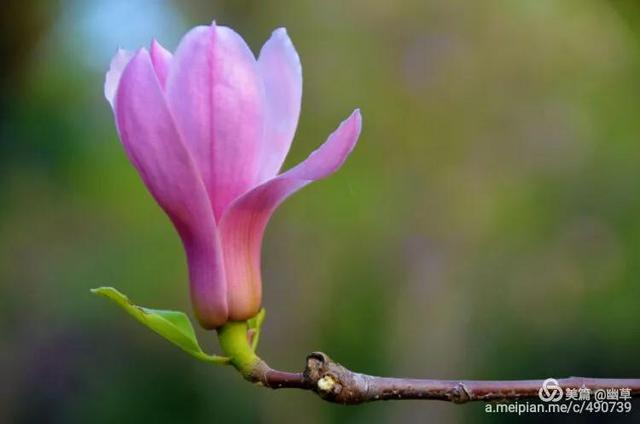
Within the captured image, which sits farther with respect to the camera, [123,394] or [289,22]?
[289,22]

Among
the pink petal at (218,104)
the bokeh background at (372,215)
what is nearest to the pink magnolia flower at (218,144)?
the pink petal at (218,104)

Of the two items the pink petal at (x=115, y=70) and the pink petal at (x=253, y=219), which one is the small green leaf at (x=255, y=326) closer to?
the pink petal at (x=253, y=219)

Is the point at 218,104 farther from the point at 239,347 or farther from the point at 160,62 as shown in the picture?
the point at 239,347

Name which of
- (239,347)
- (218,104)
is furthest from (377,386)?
(218,104)

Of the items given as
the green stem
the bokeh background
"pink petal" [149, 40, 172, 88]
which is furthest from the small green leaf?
the bokeh background

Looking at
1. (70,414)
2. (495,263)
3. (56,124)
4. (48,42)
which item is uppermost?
(48,42)

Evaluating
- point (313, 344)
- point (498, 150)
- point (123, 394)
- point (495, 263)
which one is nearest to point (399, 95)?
point (498, 150)

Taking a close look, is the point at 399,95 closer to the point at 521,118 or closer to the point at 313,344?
the point at 521,118
